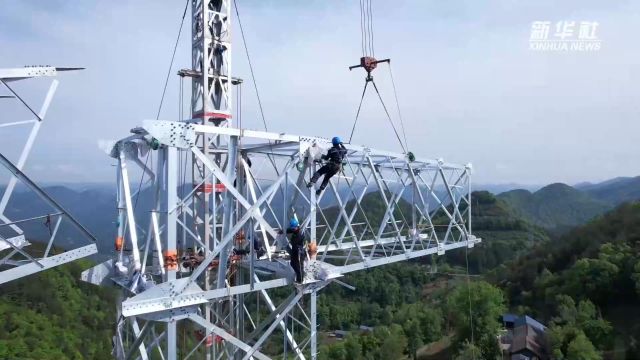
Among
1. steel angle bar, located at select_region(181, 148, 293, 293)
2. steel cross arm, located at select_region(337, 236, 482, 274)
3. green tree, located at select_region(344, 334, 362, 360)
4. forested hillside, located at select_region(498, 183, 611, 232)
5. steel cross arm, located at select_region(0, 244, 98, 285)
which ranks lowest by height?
green tree, located at select_region(344, 334, 362, 360)

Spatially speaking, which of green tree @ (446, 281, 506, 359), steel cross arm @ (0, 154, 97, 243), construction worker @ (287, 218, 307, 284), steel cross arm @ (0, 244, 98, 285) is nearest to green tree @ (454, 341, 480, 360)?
green tree @ (446, 281, 506, 359)

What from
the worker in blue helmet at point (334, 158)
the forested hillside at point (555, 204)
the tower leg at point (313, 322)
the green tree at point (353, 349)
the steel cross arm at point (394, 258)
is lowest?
the green tree at point (353, 349)

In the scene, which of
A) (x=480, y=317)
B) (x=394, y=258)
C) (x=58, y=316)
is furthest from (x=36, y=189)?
(x=58, y=316)

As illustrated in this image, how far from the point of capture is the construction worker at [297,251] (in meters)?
12.3

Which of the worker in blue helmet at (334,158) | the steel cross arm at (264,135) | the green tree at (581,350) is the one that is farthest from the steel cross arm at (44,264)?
the green tree at (581,350)

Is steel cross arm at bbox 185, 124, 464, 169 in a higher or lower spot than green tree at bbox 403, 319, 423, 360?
higher

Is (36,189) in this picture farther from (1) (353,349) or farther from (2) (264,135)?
(1) (353,349)

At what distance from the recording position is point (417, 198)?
19.5 metres

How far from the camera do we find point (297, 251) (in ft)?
40.3

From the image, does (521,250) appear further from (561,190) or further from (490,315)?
(561,190)

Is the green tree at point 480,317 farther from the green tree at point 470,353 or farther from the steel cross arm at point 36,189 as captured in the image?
the steel cross arm at point 36,189

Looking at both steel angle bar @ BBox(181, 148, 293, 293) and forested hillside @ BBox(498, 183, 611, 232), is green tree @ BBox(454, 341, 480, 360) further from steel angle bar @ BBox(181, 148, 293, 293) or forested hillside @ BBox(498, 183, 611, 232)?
forested hillside @ BBox(498, 183, 611, 232)

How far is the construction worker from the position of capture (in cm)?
1226

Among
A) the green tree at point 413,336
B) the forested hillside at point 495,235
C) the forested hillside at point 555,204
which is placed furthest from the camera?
the forested hillside at point 555,204
